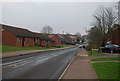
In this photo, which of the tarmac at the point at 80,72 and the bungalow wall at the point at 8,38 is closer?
the tarmac at the point at 80,72

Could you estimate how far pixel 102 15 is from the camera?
50.7 m

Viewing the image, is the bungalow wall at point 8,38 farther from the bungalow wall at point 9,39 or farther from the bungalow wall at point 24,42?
the bungalow wall at point 24,42

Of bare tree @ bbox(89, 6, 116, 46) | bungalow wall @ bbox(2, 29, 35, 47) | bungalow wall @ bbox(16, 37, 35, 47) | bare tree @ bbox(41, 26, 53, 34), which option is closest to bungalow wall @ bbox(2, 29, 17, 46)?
bungalow wall @ bbox(2, 29, 35, 47)

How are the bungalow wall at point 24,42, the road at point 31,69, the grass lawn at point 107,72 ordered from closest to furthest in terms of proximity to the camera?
the grass lawn at point 107,72 < the road at point 31,69 < the bungalow wall at point 24,42

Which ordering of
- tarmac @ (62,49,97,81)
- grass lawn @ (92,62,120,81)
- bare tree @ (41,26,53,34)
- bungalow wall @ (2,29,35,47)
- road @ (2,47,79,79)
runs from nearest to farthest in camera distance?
grass lawn @ (92,62,120,81) → tarmac @ (62,49,97,81) → road @ (2,47,79,79) → bungalow wall @ (2,29,35,47) → bare tree @ (41,26,53,34)

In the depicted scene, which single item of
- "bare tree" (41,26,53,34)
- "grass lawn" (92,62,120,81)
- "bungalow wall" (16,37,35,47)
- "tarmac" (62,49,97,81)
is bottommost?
"tarmac" (62,49,97,81)

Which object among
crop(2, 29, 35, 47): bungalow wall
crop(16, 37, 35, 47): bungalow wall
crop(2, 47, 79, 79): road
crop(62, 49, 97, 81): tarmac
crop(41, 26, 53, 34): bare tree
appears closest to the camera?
crop(62, 49, 97, 81): tarmac

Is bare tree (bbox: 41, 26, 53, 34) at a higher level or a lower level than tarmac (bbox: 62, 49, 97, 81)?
higher

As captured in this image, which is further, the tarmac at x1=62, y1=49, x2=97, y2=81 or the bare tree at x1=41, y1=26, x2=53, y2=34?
the bare tree at x1=41, y1=26, x2=53, y2=34

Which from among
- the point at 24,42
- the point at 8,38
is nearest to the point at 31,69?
the point at 8,38

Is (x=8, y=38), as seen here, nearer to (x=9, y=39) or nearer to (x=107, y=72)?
(x=9, y=39)

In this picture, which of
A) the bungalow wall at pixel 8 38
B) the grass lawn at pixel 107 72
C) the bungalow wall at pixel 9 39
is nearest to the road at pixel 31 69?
the grass lawn at pixel 107 72

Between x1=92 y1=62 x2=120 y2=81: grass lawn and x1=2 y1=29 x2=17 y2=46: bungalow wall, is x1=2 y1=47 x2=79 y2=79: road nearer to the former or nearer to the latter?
x1=92 y1=62 x2=120 y2=81: grass lawn

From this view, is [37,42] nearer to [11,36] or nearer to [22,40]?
[22,40]
